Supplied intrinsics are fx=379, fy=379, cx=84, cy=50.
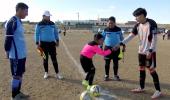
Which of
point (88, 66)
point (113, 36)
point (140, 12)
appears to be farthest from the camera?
point (113, 36)

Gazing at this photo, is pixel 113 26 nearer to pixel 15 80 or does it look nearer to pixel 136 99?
pixel 136 99

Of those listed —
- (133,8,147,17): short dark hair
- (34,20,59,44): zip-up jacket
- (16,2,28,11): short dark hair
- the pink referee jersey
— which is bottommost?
the pink referee jersey

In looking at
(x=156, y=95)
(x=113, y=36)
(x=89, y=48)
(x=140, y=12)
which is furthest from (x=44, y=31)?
(x=156, y=95)

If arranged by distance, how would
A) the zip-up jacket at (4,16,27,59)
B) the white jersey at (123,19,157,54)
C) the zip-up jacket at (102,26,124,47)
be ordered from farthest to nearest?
the zip-up jacket at (102,26,124,47) → the white jersey at (123,19,157,54) → the zip-up jacket at (4,16,27,59)

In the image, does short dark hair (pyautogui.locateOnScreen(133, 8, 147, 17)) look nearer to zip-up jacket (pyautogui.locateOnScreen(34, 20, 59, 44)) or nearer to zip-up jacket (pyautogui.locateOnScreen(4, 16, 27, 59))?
zip-up jacket (pyautogui.locateOnScreen(4, 16, 27, 59))

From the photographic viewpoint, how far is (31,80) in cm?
1134

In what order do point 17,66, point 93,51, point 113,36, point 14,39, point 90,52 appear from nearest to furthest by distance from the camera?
point 14,39 → point 17,66 → point 93,51 → point 90,52 → point 113,36

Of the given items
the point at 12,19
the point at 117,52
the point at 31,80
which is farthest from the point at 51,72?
the point at 12,19

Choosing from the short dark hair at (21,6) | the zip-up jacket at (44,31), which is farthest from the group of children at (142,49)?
the zip-up jacket at (44,31)

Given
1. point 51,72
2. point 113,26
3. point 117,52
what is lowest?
point 51,72

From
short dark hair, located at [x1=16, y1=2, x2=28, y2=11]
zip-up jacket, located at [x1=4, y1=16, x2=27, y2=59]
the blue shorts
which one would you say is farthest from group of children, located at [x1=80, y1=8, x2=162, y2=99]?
short dark hair, located at [x1=16, y1=2, x2=28, y2=11]

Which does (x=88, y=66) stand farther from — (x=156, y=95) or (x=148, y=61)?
(x=156, y=95)

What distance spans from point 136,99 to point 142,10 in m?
2.06

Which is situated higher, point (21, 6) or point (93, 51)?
point (21, 6)
